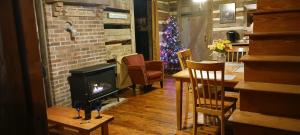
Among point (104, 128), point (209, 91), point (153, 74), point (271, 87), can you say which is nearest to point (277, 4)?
point (271, 87)

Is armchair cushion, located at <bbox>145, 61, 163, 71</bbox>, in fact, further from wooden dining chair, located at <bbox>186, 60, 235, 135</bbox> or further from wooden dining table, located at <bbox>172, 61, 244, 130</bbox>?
wooden dining chair, located at <bbox>186, 60, 235, 135</bbox>

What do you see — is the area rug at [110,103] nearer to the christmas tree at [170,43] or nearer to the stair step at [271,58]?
the stair step at [271,58]

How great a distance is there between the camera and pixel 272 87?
2057 mm

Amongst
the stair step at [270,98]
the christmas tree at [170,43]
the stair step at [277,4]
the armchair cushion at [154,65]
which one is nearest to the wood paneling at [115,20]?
the armchair cushion at [154,65]

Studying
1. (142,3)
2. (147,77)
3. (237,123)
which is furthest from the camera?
(142,3)

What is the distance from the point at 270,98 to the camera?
2.07 meters

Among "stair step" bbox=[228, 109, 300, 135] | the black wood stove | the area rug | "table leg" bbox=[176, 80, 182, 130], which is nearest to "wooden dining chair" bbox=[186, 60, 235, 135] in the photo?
"table leg" bbox=[176, 80, 182, 130]

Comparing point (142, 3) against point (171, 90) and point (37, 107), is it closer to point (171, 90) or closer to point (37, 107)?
point (171, 90)

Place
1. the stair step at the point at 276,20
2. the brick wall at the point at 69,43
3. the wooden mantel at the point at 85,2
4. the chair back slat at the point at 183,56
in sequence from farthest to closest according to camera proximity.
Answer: the wooden mantel at the point at 85,2 < the brick wall at the point at 69,43 < the chair back slat at the point at 183,56 < the stair step at the point at 276,20

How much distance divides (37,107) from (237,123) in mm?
1799

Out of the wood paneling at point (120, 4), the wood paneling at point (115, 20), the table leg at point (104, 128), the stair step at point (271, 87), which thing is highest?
the wood paneling at point (120, 4)

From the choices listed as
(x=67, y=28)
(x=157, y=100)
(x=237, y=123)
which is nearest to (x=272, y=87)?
(x=237, y=123)

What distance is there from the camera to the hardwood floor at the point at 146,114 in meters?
3.27

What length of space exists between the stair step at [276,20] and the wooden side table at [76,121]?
1875 mm
